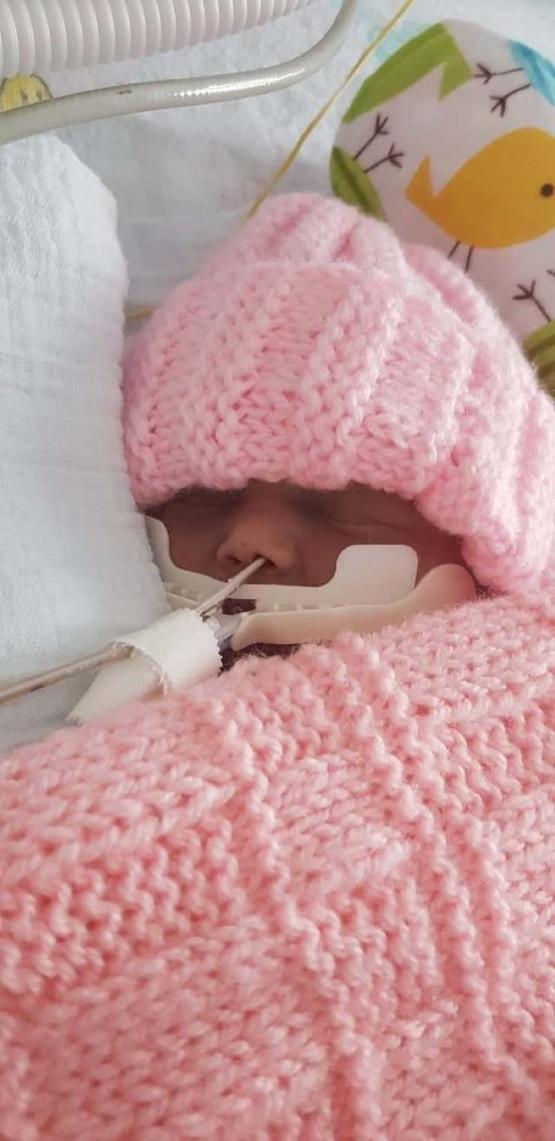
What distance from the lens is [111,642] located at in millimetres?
627

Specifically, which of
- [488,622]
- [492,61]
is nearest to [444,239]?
[492,61]

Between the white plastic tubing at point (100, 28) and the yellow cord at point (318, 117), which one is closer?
the white plastic tubing at point (100, 28)

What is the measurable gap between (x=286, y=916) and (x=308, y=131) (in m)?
0.85

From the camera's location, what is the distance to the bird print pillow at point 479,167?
938 millimetres

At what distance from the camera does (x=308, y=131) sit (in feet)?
3.56

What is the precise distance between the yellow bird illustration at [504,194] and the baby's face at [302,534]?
0.31 m

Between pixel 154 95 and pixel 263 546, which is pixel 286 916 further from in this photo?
pixel 154 95

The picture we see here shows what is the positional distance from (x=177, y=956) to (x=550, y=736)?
0.26m

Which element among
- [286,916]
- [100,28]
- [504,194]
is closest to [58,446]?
[100,28]

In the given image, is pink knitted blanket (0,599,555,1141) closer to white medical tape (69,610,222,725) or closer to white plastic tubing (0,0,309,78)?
white medical tape (69,610,222,725)

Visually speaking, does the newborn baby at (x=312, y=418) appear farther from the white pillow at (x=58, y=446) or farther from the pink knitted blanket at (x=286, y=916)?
the pink knitted blanket at (x=286, y=916)

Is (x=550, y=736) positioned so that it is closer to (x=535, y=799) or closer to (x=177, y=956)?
(x=535, y=799)

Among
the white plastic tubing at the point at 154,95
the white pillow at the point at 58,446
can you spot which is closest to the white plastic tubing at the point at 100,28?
the white plastic tubing at the point at 154,95

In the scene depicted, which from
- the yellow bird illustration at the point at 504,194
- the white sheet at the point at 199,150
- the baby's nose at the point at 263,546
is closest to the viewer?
the baby's nose at the point at 263,546
